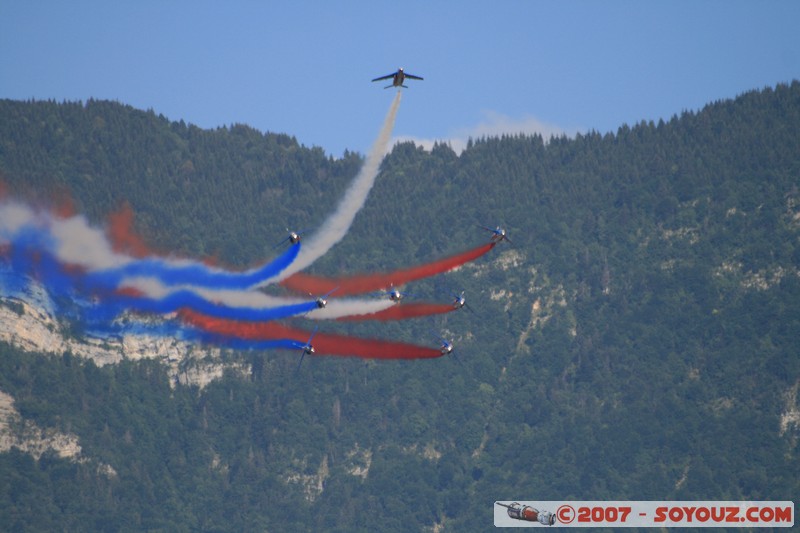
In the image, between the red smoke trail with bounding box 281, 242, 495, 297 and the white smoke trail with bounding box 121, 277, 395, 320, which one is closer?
the white smoke trail with bounding box 121, 277, 395, 320

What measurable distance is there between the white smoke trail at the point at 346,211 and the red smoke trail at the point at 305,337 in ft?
16.2

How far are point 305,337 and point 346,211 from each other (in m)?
14.7

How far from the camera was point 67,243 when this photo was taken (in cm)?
17300

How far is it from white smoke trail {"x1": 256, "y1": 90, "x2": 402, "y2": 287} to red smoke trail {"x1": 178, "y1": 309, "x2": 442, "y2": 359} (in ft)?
16.2

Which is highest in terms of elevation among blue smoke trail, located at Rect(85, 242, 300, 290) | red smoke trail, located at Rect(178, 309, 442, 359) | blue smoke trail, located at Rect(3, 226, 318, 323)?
blue smoke trail, located at Rect(85, 242, 300, 290)

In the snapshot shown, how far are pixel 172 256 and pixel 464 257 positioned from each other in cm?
2280

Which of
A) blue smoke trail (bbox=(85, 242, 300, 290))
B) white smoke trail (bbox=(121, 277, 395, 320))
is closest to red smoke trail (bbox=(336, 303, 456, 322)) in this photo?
white smoke trail (bbox=(121, 277, 395, 320))

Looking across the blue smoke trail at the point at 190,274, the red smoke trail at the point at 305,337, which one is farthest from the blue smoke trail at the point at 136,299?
the red smoke trail at the point at 305,337

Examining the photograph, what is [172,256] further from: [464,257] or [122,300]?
[464,257]

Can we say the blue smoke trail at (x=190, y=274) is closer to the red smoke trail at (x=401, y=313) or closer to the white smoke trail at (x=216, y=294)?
the white smoke trail at (x=216, y=294)

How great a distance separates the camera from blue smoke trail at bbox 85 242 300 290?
171 m

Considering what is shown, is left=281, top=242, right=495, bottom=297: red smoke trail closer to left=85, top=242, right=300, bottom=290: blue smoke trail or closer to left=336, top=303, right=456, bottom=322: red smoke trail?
left=85, top=242, right=300, bottom=290: blue smoke trail

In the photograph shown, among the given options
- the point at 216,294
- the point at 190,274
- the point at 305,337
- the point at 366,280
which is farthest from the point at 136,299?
the point at 366,280

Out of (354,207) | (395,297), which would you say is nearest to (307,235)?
(354,207)
